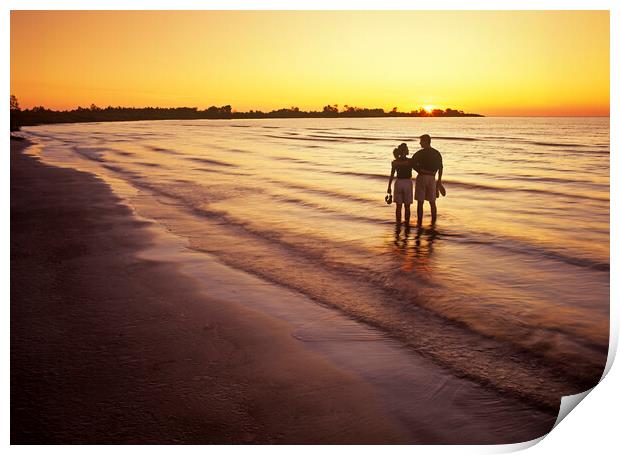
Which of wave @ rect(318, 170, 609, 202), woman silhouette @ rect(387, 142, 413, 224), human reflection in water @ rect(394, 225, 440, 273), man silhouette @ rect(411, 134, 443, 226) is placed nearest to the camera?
A: human reflection in water @ rect(394, 225, 440, 273)

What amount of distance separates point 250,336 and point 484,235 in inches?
316

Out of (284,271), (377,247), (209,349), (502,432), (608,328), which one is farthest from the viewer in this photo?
(377,247)

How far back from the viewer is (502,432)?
4.89 meters

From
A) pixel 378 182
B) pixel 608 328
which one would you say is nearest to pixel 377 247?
pixel 608 328

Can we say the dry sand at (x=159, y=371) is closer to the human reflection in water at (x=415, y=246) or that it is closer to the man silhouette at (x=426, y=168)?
the human reflection in water at (x=415, y=246)

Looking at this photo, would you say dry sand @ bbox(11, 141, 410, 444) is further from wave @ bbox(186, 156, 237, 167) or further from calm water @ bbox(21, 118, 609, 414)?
wave @ bbox(186, 156, 237, 167)

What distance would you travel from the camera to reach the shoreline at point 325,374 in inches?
189

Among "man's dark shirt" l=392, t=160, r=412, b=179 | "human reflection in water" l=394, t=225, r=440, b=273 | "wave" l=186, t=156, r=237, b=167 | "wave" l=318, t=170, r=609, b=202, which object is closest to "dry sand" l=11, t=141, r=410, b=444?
"human reflection in water" l=394, t=225, r=440, b=273

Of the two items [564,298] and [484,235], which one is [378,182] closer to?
[484,235]

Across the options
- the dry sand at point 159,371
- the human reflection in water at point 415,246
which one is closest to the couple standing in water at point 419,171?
the human reflection in water at point 415,246

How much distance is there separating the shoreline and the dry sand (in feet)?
0.06

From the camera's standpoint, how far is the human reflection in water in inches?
388

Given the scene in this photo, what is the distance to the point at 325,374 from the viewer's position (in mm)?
5590

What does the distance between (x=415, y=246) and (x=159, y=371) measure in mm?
6793
